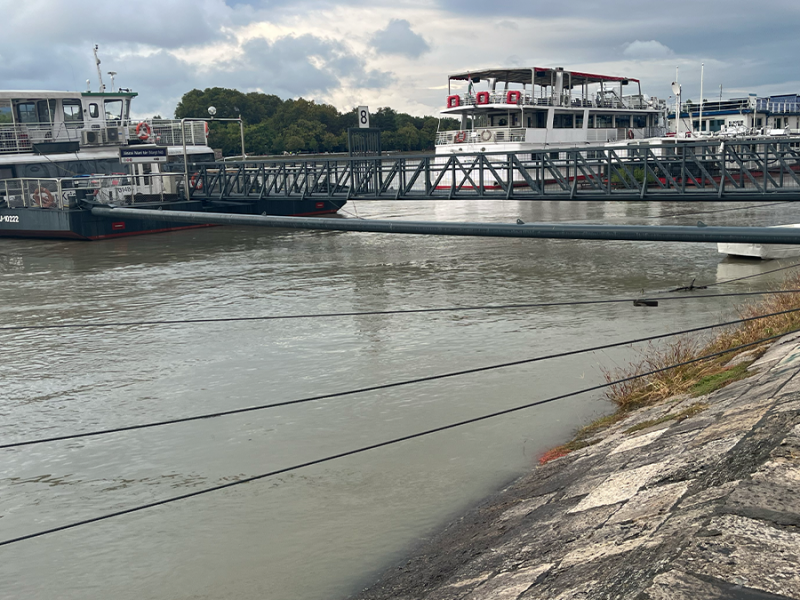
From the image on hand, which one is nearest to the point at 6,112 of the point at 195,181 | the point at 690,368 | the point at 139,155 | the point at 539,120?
the point at 139,155

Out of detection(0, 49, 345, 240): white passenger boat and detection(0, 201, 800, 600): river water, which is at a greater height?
detection(0, 49, 345, 240): white passenger boat

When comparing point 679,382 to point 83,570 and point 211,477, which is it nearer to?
point 211,477

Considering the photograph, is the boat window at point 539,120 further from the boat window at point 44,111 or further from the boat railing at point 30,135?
the boat window at point 44,111

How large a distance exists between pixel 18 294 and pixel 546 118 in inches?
1580

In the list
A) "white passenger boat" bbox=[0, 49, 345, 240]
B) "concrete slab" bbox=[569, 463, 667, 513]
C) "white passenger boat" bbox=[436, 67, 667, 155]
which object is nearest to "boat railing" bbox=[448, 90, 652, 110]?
"white passenger boat" bbox=[436, 67, 667, 155]

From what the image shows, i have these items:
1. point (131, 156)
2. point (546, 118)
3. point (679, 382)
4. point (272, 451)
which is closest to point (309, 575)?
point (272, 451)

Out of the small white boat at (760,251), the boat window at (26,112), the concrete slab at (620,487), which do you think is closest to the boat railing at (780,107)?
the small white boat at (760,251)

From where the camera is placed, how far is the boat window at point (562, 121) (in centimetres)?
5428

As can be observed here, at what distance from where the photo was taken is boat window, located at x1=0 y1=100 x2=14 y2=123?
3394cm

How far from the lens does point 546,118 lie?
173 feet

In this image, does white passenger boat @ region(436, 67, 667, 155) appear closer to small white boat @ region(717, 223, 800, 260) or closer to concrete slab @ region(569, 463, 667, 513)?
small white boat @ region(717, 223, 800, 260)

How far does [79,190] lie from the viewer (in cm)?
3041

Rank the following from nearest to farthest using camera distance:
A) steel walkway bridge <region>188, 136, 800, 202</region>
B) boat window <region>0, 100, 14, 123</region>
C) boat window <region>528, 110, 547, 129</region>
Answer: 1. steel walkway bridge <region>188, 136, 800, 202</region>
2. boat window <region>0, 100, 14, 123</region>
3. boat window <region>528, 110, 547, 129</region>

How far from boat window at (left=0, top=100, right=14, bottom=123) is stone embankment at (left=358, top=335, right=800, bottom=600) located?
110ft
